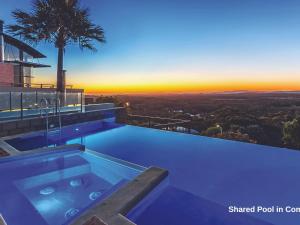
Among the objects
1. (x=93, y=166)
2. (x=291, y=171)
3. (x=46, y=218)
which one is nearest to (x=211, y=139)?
(x=291, y=171)

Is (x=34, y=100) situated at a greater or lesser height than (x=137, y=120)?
greater

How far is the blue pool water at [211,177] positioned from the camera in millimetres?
2863

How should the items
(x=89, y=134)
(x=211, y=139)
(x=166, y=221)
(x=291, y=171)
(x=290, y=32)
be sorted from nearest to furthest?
(x=166, y=221) → (x=291, y=171) → (x=211, y=139) → (x=89, y=134) → (x=290, y=32)

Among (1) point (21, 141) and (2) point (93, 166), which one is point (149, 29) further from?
(2) point (93, 166)

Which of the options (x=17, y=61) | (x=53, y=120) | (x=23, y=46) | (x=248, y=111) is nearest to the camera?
(x=53, y=120)

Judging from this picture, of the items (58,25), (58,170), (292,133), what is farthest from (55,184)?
(292,133)

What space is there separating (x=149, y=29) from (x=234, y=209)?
10931 millimetres

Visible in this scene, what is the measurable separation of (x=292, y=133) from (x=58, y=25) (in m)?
15.6

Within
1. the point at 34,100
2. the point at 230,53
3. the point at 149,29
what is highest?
the point at 149,29

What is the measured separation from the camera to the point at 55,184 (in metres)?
3.82

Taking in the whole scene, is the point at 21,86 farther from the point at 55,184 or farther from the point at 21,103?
the point at 55,184

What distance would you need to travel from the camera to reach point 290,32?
35.7 ft

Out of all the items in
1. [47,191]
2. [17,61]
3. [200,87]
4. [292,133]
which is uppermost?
[17,61]

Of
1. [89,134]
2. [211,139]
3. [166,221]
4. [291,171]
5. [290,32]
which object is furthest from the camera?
[290,32]
